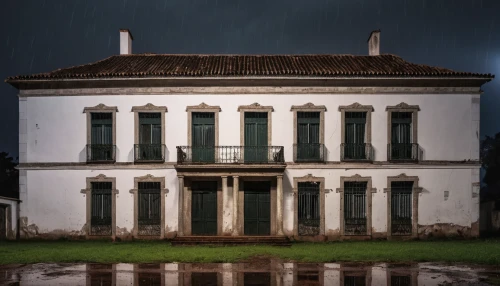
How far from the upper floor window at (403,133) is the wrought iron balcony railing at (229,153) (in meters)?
4.42

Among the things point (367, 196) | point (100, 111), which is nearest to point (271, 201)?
point (367, 196)

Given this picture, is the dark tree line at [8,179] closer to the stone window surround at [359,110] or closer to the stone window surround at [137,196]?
the stone window surround at [137,196]

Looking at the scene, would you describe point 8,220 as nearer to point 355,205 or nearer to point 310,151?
point 310,151

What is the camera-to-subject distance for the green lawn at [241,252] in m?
13.5

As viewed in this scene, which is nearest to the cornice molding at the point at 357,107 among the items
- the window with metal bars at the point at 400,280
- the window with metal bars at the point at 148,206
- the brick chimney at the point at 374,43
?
the brick chimney at the point at 374,43

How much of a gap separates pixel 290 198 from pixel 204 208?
342cm

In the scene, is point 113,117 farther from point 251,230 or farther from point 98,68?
point 251,230

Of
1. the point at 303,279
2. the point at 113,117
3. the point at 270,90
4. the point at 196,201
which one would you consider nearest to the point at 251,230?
the point at 196,201

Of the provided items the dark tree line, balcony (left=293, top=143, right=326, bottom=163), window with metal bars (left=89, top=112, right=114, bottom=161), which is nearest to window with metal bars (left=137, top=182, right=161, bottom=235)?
window with metal bars (left=89, top=112, right=114, bottom=161)

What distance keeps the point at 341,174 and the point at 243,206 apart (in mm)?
4049

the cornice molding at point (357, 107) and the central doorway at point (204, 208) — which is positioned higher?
the cornice molding at point (357, 107)

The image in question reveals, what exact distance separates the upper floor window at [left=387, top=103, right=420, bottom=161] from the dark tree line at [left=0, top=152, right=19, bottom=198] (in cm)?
2265

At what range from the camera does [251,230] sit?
19.3 meters

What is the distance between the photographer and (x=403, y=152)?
19438mm
